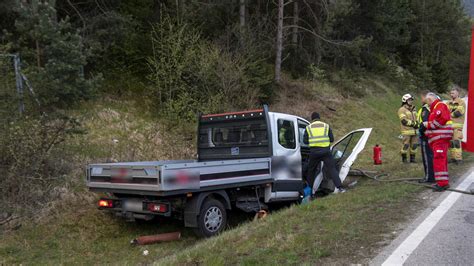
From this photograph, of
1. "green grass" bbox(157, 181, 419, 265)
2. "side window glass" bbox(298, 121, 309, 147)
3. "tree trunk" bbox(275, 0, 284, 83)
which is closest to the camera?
"green grass" bbox(157, 181, 419, 265)

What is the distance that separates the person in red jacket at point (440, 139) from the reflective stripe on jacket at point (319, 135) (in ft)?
5.91

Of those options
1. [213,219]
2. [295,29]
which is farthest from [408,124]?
[295,29]

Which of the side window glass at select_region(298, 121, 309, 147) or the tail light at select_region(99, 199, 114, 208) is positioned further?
the side window glass at select_region(298, 121, 309, 147)

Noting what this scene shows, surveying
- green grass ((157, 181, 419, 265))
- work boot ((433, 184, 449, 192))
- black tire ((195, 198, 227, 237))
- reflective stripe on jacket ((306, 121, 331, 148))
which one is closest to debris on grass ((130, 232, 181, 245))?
black tire ((195, 198, 227, 237))

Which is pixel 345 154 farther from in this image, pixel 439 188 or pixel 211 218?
pixel 211 218

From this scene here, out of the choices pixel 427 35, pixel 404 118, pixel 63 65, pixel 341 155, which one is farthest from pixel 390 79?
pixel 63 65

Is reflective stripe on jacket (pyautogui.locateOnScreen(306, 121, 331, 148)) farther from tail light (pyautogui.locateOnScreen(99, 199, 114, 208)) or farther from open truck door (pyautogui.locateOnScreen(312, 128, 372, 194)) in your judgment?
tail light (pyautogui.locateOnScreen(99, 199, 114, 208))

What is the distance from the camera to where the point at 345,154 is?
919 cm

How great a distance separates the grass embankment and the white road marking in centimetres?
24

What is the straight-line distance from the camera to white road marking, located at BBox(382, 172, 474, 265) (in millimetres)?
4199

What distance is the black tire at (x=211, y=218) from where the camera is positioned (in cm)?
677

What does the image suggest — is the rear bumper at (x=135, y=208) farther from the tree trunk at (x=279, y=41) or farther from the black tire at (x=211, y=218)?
the tree trunk at (x=279, y=41)

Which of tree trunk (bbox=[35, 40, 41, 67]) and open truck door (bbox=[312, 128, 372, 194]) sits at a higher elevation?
tree trunk (bbox=[35, 40, 41, 67])

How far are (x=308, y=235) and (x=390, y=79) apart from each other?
29.4 meters
